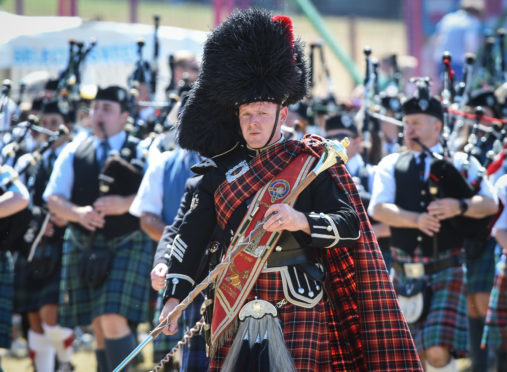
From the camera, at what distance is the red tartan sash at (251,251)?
3473mm

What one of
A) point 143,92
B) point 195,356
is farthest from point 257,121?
point 143,92

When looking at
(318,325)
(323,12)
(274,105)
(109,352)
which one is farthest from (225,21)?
(323,12)

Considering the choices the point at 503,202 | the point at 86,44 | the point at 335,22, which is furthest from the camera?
the point at 335,22

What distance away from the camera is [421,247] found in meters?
5.66

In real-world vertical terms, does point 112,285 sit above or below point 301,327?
below

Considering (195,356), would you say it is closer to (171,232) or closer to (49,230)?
(171,232)

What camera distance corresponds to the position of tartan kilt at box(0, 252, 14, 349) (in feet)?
20.2

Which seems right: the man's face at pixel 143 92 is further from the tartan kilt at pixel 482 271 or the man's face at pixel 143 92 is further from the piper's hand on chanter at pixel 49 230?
the tartan kilt at pixel 482 271

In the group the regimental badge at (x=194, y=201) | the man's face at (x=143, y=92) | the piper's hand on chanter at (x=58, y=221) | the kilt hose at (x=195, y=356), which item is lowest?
the kilt hose at (x=195, y=356)

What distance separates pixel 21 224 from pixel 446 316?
2.71 meters

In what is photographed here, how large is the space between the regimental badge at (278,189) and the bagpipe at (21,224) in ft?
8.68

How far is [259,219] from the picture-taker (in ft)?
11.5

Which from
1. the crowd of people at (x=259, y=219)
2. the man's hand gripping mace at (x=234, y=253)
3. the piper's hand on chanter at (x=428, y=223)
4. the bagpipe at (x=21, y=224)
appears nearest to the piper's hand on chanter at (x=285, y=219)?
the crowd of people at (x=259, y=219)

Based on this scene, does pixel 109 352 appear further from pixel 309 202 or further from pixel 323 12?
pixel 323 12
